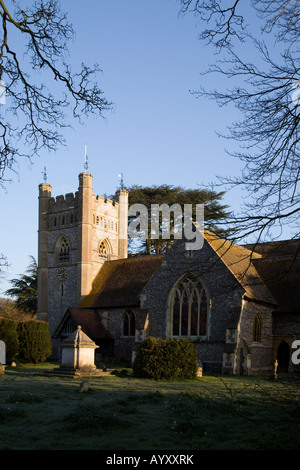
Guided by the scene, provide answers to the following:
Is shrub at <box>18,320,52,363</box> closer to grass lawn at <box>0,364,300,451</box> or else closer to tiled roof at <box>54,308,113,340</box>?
tiled roof at <box>54,308,113,340</box>

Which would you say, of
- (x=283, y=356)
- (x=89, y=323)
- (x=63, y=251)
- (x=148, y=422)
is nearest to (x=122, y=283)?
(x=89, y=323)

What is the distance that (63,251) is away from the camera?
1463 inches

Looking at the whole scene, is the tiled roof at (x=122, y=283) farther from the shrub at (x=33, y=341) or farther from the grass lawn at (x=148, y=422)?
the grass lawn at (x=148, y=422)

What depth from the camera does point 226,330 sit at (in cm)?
2333

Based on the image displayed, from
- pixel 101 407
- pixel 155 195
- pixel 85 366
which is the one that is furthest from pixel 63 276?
pixel 101 407

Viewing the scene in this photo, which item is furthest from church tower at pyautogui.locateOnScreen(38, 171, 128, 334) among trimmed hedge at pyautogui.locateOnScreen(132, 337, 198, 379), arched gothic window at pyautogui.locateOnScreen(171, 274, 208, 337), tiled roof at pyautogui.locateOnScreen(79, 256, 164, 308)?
trimmed hedge at pyautogui.locateOnScreen(132, 337, 198, 379)

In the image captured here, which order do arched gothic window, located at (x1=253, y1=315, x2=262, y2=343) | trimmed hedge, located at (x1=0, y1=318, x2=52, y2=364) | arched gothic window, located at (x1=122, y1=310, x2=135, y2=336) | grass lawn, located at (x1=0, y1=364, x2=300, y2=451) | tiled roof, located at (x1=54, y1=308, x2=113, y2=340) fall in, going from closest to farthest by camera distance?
1. grass lawn, located at (x1=0, y1=364, x2=300, y2=451)
2. arched gothic window, located at (x1=253, y1=315, x2=262, y2=343)
3. trimmed hedge, located at (x1=0, y1=318, x2=52, y2=364)
4. tiled roof, located at (x1=54, y1=308, x2=113, y2=340)
5. arched gothic window, located at (x1=122, y1=310, x2=135, y2=336)

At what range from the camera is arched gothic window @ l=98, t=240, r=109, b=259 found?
122 feet

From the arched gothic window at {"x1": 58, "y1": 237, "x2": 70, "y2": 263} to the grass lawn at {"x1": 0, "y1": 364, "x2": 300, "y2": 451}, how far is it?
23826 mm

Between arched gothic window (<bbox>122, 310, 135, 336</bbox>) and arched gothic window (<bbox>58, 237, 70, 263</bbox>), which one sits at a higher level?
arched gothic window (<bbox>58, 237, 70, 263</bbox>)

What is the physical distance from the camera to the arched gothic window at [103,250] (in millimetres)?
37094

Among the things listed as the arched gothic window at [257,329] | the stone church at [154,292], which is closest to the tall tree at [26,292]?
the stone church at [154,292]

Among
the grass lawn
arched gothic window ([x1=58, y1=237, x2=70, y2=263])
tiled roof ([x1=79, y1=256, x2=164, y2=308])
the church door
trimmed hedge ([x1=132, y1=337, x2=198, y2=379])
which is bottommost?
the church door
